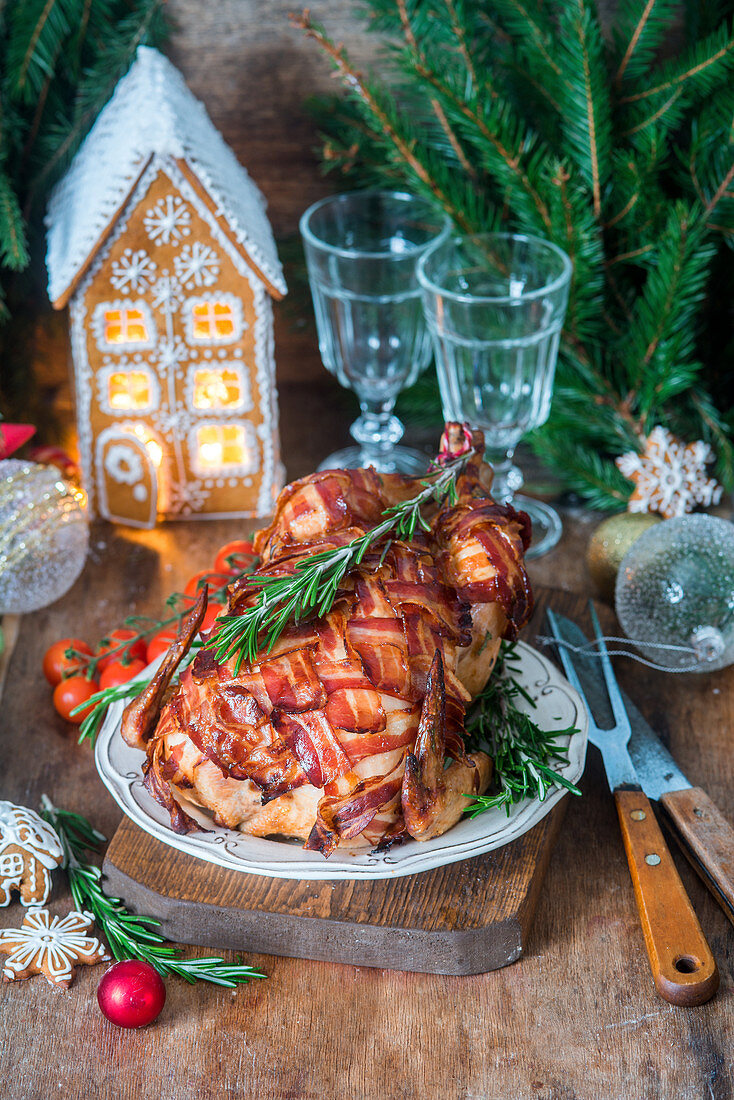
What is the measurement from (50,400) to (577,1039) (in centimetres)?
150

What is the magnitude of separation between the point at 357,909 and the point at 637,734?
0.44 meters

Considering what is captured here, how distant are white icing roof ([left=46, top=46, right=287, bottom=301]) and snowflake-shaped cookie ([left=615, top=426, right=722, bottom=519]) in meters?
0.61

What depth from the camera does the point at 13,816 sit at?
1154mm

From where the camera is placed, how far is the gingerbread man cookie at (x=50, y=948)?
107cm

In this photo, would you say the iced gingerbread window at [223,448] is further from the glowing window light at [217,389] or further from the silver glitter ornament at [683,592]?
the silver glitter ornament at [683,592]

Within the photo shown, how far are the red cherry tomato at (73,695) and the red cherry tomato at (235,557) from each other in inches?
9.6

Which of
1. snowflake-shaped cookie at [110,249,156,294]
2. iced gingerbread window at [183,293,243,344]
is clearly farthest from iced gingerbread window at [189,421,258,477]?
snowflake-shaped cookie at [110,249,156,294]

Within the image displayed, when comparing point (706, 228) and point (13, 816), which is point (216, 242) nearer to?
→ point (706, 228)

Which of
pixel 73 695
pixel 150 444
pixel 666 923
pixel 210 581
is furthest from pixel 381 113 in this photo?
pixel 666 923

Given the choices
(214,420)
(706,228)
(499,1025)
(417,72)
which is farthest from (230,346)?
(499,1025)

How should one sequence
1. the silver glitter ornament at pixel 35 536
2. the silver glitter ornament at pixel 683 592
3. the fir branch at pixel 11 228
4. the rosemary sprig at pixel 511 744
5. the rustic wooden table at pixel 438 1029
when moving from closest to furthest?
the rustic wooden table at pixel 438 1029 → the rosemary sprig at pixel 511 744 → the silver glitter ornament at pixel 683 592 → the silver glitter ornament at pixel 35 536 → the fir branch at pixel 11 228

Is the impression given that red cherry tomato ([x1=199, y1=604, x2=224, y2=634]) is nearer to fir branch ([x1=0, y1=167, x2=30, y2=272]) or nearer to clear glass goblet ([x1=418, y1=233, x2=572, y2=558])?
clear glass goblet ([x1=418, y1=233, x2=572, y2=558])

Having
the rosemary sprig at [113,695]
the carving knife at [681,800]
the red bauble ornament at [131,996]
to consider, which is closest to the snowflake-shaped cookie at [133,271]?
the rosemary sprig at [113,695]

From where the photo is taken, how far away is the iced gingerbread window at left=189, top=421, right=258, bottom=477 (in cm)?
172
